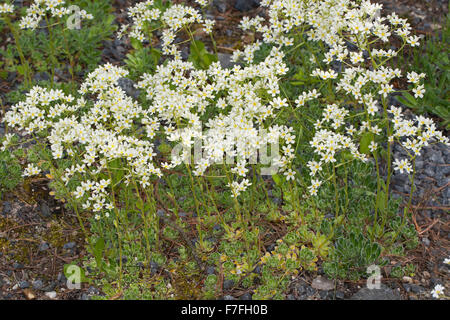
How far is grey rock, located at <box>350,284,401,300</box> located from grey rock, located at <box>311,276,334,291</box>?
0.18 m

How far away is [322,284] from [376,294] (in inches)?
15.6

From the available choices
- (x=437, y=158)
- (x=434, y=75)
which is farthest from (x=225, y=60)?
(x=437, y=158)

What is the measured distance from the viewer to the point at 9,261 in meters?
4.20

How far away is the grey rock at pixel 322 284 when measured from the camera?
Answer: 394cm

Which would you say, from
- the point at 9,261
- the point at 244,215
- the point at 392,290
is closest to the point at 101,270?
the point at 9,261

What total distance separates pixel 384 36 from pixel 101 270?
9.06 ft

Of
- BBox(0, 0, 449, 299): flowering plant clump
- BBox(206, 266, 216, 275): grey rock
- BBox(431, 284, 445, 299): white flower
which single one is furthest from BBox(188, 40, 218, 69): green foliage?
BBox(431, 284, 445, 299): white flower

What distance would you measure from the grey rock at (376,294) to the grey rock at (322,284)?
0.18m

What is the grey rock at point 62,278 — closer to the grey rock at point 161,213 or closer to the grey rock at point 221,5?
the grey rock at point 161,213

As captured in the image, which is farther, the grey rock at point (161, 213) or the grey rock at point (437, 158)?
the grey rock at point (437, 158)

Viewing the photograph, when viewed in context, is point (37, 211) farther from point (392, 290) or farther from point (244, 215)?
point (392, 290)

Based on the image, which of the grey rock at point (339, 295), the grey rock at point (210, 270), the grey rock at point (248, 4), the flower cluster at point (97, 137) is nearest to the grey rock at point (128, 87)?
the flower cluster at point (97, 137)

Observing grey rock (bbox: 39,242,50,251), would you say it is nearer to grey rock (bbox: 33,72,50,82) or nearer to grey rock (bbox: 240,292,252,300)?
grey rock (bbox: 240,292,252,300)

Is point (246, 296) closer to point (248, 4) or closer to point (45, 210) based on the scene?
point (45, 210)
